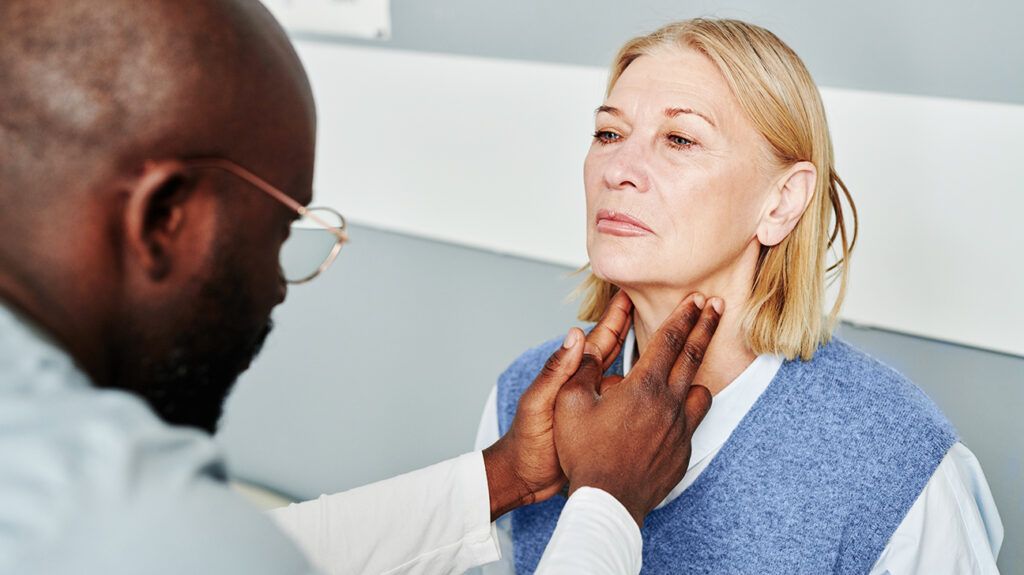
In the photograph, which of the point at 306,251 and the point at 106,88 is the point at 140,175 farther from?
the point at 306,251

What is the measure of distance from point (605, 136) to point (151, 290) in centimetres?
70

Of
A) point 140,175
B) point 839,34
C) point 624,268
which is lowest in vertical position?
point 624,268

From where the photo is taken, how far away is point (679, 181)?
47.9 inches

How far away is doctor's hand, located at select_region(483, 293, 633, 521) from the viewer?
117cm

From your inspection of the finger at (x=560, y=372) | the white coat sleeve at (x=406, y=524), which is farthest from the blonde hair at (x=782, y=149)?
the white coat sleeve at (x=406, y=524)

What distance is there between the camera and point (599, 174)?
1.28m

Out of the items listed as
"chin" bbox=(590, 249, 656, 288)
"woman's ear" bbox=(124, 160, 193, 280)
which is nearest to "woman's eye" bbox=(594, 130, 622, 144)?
"chin" bbox=(590, 249, 656, 288)

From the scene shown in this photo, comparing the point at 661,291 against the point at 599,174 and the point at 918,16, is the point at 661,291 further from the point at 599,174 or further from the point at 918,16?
the point at 918,16

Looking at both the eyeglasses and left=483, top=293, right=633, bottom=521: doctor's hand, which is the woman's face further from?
the eyeglasses

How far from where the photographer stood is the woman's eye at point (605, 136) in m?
1.31

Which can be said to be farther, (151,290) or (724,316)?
(724,316)

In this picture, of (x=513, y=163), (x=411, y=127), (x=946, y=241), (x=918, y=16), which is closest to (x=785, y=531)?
(x=946, y=241)

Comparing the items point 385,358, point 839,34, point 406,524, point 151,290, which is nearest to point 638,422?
point 406,524

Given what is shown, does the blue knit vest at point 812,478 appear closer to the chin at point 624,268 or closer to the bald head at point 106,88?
the chin at point 624,268
